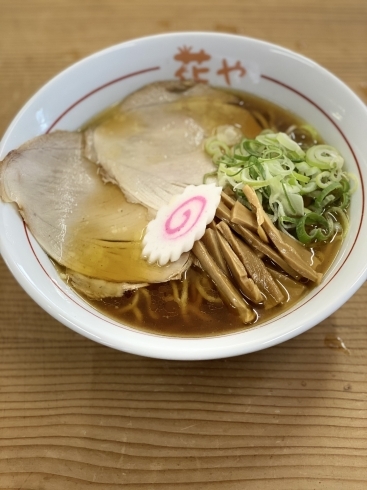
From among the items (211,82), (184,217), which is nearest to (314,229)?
(184,217)

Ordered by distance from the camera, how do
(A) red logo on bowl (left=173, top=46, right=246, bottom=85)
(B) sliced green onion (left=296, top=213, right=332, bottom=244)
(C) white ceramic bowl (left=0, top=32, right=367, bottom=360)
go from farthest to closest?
(A) red logo on bowl (left=173, top=46, right=246, bottom=85)
(B) sliced green onion (left=296, top=213, right=332, bottom=244)
(C) white ceramic bowl (left=0, top=32, right=367, bottom=360)

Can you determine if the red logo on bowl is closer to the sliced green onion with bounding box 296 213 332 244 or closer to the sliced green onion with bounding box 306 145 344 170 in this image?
the sliced green onion with bounding box 306 145 344 170

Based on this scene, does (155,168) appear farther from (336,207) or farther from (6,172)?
(336,207)

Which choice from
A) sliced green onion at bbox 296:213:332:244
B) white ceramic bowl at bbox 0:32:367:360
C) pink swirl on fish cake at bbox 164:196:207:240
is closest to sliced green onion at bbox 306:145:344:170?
white ceramic bowl at bbox 0:32:367:360

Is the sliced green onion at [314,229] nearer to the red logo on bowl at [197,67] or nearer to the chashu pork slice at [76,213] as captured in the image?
the chashu pork slice at [76,213]

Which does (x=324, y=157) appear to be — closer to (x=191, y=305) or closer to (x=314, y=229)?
(x=314, y=229)
